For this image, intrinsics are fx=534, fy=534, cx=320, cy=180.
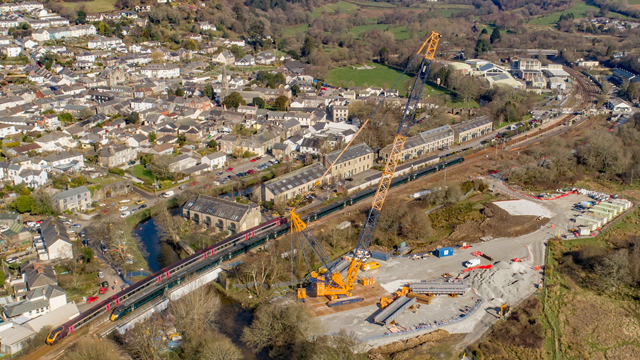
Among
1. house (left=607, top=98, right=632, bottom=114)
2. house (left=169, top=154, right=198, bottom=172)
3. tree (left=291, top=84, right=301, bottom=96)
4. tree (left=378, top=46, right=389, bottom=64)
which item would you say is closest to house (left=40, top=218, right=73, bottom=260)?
house (left=169, top=154, right=198, bottom=172)

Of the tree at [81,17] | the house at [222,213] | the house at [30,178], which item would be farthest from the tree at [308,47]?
the house at [222,213]

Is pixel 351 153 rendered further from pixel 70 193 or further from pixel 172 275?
pixel 70 193

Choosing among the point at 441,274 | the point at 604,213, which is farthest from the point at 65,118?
the point at 604,213

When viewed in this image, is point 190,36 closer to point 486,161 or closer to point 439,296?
point 486,161

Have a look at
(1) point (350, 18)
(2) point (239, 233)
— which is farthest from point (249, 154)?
(1) point (350, 18)

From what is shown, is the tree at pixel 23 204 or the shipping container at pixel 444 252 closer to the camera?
the shipping container at pixel 444 252

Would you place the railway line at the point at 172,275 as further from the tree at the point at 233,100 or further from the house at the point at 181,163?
the tree at the point at 233,100

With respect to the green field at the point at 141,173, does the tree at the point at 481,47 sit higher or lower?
higher
